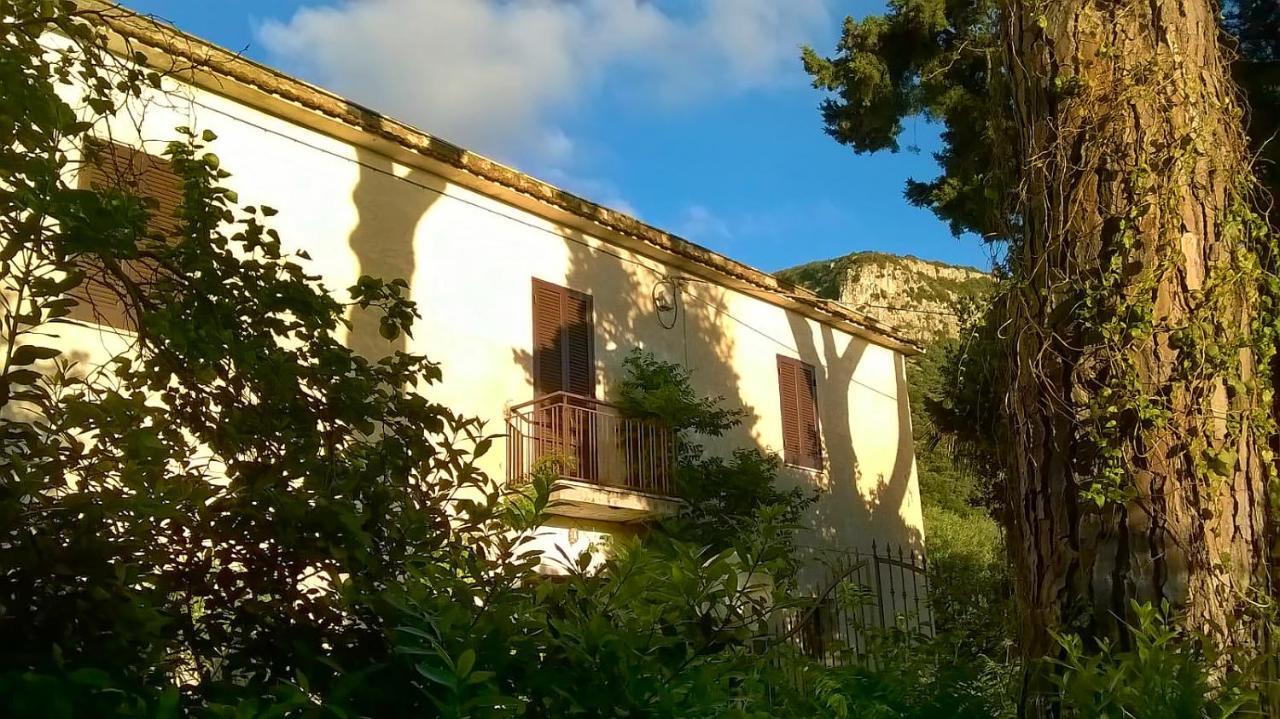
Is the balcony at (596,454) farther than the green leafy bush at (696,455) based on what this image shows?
No

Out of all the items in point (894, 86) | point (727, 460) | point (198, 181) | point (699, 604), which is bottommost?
point (699, 604)

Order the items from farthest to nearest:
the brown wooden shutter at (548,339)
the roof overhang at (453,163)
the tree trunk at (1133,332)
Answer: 1. the brown wooden shutter at (548,339)
2. the roof overhang at (453,163)
3. the tree trunk at (1133,332)

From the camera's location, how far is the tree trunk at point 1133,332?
132 inches

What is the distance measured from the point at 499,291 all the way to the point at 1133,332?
30.4 ft

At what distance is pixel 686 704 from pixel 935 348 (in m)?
33.0

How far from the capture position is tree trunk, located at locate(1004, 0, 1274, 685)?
334 cm

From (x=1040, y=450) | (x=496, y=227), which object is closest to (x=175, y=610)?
(x=1040, y=450)

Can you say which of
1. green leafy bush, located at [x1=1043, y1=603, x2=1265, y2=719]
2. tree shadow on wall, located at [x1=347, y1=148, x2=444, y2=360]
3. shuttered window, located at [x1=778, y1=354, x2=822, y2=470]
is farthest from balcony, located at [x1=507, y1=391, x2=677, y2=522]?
green leafy bush, located at [x1=1043, y1=603, x2=1265, y2=719]

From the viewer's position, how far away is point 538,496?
94.9 inches

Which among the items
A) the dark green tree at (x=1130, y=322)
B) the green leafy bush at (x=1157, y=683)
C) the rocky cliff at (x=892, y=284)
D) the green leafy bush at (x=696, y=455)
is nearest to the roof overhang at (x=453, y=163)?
the green leafy bush at (x=696, y=455)

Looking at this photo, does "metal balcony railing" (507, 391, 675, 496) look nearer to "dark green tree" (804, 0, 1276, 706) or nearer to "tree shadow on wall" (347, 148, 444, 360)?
"tree shadow on wall" (347, 148, 444, 360)

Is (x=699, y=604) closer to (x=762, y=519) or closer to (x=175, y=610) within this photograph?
(x=762, y=519)

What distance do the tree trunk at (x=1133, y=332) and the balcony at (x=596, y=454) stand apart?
25.7 feet

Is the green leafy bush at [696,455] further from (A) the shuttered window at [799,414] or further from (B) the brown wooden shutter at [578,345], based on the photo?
(A) the shuttered window at [799,414]
